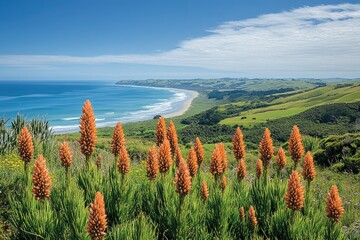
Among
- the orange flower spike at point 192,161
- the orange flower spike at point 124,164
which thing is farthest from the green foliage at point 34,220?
the orange flower spike at point 192,161

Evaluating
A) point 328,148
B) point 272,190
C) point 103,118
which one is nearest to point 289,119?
point 103,118

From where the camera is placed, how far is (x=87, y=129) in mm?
5512

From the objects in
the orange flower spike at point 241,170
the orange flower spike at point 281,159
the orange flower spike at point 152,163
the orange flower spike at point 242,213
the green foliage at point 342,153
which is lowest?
the green foliage at point 342,153

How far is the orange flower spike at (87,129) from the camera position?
17.8ft

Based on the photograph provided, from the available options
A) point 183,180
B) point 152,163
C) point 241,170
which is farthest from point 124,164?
point 241,170

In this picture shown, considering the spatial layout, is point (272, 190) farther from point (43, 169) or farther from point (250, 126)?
point (250, 126)

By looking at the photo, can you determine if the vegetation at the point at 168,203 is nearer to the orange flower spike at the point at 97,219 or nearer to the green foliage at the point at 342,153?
the orange flower spike at the point at 97,219

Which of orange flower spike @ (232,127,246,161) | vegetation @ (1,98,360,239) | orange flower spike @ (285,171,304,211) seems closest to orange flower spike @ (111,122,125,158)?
vegetation @ (1,98,360,239)

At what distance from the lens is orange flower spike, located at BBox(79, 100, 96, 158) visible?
A: 17.8 feet

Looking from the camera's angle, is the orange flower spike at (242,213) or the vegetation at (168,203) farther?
the orange flower spike at (242,213)

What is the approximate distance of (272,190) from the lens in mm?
5992

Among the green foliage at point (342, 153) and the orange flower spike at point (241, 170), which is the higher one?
the orange flower spike at point (241, 170)

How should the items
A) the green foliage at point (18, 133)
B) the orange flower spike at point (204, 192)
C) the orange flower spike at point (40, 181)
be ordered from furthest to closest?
the green foliage at point (18, 133) → the orange flower spike at point (204, 192) → the orange flower spike at point (40, 181)

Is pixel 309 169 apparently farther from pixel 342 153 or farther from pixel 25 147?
pixel 342 153
